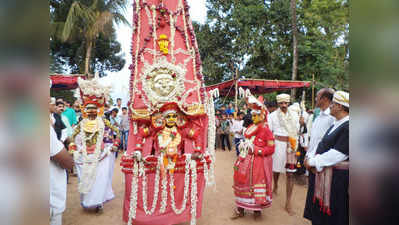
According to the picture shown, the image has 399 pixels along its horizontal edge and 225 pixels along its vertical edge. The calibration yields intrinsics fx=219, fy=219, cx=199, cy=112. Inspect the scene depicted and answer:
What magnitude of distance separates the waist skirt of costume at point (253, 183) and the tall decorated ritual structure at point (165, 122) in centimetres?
61

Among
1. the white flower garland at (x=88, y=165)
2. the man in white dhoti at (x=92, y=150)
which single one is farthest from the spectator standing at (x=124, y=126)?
the white flower garland at (x=88, y=165)

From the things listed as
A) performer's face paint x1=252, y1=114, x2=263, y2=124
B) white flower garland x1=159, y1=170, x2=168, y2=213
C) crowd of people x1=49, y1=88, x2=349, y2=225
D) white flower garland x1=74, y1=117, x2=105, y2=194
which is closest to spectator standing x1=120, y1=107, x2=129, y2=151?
crowd of people x1=49, y1=88, x2=349, y2=225

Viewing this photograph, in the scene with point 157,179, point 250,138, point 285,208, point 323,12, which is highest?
point 323,12

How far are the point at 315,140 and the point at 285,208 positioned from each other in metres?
1.70

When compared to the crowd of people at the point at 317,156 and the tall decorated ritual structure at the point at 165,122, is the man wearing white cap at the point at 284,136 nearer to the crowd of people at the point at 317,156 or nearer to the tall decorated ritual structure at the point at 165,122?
the crowd of people at the point at 317,156

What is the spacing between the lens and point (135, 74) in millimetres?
A: 3412

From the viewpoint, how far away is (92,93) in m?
Answer: 3.96

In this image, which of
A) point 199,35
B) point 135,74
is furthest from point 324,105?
point 199,35

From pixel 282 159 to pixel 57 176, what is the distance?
3757 mm

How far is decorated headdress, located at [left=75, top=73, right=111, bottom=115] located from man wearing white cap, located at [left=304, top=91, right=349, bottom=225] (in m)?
3.56

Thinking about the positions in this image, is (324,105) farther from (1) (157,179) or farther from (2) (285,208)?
(1) (157,179)

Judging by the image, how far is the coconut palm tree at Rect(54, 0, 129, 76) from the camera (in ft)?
40.5

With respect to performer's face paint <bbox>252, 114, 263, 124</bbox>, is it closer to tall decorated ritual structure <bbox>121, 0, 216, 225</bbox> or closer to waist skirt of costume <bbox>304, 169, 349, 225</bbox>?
tall decorated ritual structure <bbox>121, 0, 216, 225</bbox>
